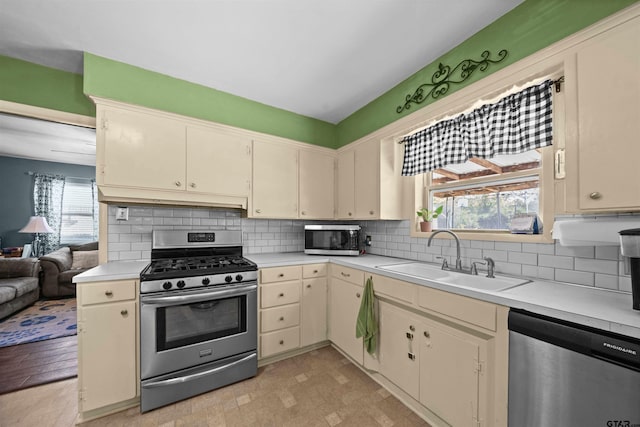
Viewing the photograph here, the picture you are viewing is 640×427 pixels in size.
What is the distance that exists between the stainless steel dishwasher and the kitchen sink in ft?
1.06

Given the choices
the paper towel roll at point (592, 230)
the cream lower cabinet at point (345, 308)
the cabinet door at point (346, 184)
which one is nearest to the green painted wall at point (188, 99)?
the cabinet door at point (346, 184)

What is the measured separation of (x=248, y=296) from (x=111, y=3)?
224 centimetres

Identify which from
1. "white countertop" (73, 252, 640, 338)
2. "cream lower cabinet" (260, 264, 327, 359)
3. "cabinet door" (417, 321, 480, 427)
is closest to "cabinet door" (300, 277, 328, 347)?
"cream lower cabinet" (260, 264, 327, 359)

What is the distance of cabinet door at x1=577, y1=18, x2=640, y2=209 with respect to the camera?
3.60ft

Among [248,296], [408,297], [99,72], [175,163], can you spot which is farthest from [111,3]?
[408,297]

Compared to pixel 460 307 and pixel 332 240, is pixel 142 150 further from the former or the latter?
pixel 460 307

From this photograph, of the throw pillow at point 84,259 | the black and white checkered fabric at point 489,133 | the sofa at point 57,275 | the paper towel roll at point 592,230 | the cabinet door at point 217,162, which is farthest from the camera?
the throw pillow at point 84,259

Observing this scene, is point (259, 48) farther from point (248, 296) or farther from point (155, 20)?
point (248, 296)

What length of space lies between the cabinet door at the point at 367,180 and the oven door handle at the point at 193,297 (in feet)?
4.53

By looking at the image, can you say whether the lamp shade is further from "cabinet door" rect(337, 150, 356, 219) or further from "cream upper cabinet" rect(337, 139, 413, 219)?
"cream upper cabinet" rect(337, 139, 413, 219)

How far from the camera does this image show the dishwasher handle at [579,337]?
2.93ft

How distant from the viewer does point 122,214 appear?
2303 mm

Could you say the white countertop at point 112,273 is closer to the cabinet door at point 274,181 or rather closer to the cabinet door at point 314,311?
the cabinet door at point 274,181

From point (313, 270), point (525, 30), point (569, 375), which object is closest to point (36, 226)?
point (313, 270)
